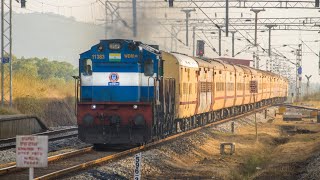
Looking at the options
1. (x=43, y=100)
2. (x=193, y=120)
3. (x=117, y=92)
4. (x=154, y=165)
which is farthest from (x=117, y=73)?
(x=43, y=100)

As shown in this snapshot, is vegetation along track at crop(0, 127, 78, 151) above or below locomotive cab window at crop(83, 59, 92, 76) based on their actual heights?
below

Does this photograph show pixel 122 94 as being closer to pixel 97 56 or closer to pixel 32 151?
pixel 97 56

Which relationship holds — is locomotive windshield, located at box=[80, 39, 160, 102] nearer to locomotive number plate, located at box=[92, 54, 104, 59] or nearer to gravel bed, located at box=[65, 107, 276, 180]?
locomotive number plate, located at box=[92, 54, 104, 59]

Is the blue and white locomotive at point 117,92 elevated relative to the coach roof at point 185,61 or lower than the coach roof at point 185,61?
lower

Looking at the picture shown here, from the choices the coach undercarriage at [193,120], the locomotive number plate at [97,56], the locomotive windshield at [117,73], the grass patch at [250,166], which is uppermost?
the locomotive number plate at [97,56]

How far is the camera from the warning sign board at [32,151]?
11.0 metres

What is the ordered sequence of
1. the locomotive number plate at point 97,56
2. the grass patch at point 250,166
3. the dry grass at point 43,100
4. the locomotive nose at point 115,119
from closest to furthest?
the grass patch at point 250,166 → the locomotive nose at point 115,119 → the locomotive number plate at point 97,56 → the dry grass at point 43,100

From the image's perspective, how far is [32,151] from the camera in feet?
36.4

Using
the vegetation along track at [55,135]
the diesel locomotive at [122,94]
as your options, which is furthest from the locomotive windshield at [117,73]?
the vegetation along track at [55,135]

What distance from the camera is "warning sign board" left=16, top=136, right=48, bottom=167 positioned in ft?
36.1

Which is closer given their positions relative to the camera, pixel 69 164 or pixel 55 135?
pixel 69 164

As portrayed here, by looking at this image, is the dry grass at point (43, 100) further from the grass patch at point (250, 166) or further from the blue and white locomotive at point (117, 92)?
the grass patch at point (250, 166)

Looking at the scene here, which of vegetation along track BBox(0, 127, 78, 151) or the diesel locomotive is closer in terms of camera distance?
the diesel locomotive

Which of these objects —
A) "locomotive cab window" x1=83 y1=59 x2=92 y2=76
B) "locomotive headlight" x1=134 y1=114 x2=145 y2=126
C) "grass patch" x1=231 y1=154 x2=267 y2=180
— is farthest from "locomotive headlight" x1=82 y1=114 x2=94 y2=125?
"grass patch" x1=231 y1=154 x2=267 y2=180
